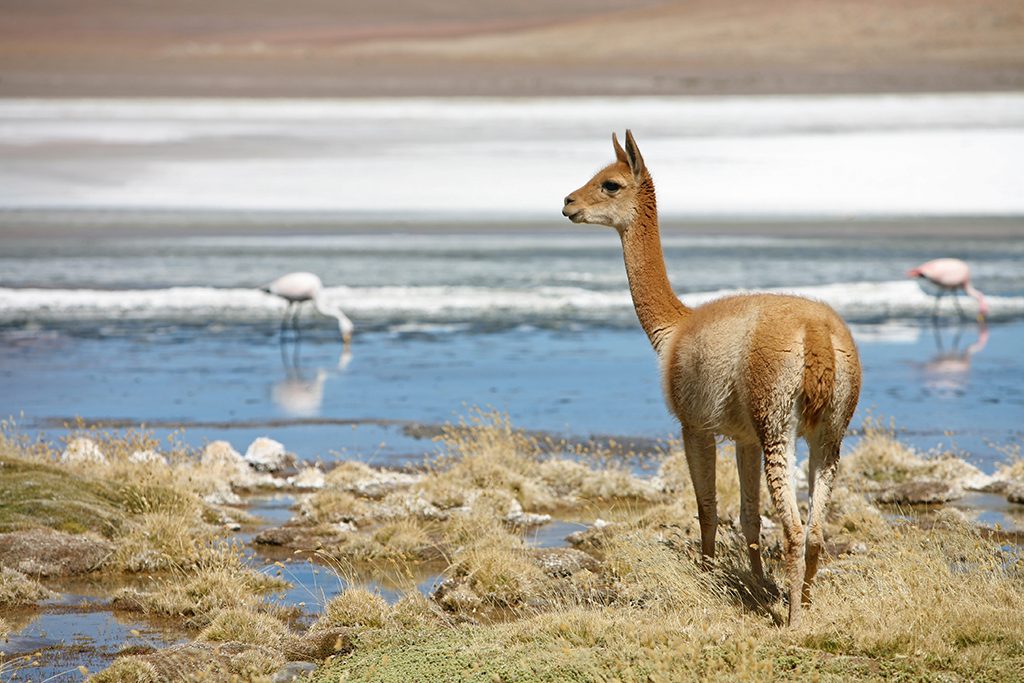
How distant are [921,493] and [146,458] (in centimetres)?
559

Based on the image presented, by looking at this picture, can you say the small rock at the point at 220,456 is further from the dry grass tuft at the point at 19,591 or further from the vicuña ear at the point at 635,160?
the vicuña ear at the point at 635,160

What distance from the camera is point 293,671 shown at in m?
6.13

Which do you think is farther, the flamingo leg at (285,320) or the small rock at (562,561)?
the flamingo leg at (285,320)

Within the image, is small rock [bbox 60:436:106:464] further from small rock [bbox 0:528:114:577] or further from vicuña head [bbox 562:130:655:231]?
vicuña head [bbox 562:130:655:231]

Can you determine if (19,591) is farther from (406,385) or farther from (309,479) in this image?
(406,385)

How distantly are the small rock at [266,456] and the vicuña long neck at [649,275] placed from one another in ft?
15.6

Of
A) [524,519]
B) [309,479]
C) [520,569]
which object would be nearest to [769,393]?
[520,569]

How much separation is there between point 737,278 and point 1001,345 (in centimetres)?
627

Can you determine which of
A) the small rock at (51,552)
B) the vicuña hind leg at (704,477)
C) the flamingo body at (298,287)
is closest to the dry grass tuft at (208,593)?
the small rock at (51,552)

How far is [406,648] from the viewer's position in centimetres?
617

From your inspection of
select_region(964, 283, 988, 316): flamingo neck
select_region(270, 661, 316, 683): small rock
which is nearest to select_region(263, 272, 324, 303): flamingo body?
select_region(964, 283, 988, 316): flamingo neck

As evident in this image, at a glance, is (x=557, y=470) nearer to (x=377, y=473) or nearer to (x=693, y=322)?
(x=377, y=473)

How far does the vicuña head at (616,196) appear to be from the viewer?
7.37 m

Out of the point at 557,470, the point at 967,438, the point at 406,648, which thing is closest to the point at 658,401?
the point at 967,438
